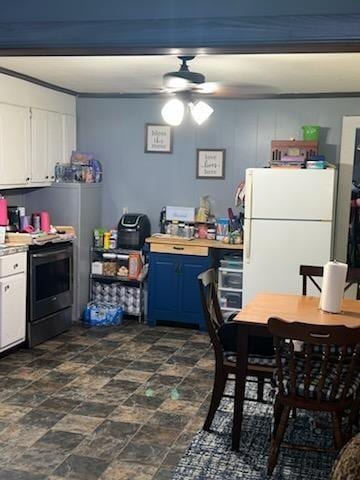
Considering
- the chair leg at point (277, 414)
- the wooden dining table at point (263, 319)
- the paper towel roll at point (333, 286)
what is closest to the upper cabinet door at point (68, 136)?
the wooden dining table at point (263, 319)

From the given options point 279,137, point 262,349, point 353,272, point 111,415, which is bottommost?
point 111,415

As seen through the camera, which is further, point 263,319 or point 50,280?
point 50,280

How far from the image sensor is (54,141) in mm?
5832

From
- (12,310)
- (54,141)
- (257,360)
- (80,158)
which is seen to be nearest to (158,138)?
(80,158)

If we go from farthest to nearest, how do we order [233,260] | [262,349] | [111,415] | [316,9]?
[233,260], [111,415], [262,349], [316,9]

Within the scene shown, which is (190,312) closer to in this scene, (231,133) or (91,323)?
(91,323)

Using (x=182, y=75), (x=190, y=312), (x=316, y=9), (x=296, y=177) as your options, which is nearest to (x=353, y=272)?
(x=296, y=177)

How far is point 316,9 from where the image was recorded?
5.35ft

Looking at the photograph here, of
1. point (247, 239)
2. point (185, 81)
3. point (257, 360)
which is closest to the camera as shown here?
point (257, 360)

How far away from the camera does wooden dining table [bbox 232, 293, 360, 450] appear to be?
10.0 feet

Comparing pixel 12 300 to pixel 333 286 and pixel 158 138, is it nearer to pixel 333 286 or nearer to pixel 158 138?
pixel 158 138

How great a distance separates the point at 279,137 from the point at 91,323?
2630mm

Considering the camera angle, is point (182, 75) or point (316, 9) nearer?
point (316, 9)

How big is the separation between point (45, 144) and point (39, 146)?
109mm
